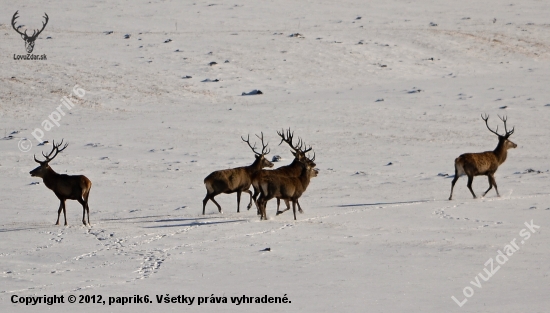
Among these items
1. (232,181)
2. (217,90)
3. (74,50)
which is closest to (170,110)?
(217,90)

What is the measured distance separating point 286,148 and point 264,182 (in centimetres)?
1064

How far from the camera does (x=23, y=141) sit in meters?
27.4

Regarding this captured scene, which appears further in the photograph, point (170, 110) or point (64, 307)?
point (170, 110)

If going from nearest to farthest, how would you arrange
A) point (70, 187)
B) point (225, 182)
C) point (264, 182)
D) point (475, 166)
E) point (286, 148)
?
point (264, 182) → point (70, 187) → point (225, 182) → point (475, 166) → point (286, 148)

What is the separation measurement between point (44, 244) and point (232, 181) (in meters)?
4.70

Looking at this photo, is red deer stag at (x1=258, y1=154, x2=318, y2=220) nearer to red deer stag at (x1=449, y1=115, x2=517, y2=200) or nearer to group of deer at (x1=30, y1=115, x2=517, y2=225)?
group of deer at (x1=30, y1=115, x2=517, y2=225)

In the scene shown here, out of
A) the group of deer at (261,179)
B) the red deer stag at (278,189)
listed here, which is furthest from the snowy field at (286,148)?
the group of deer at (261,179)

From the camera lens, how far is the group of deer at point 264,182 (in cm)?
1666

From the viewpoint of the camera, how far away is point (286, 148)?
27.2 metres

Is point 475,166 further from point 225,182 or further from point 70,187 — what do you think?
point 70,187

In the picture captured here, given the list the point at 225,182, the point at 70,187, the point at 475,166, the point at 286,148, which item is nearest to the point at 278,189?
the point at 225,182

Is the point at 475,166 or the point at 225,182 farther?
the point at 475,166

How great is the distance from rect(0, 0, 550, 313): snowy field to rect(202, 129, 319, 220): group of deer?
0.53 meters

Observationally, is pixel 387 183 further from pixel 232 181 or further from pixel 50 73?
pixel 50 73
